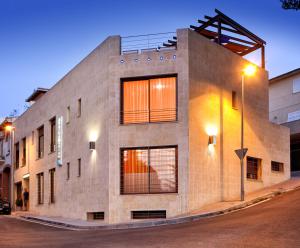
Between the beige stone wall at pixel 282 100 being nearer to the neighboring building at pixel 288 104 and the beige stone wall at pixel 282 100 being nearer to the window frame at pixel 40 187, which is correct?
the neighboring building at pixel 288 104

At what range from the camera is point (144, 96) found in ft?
90.1

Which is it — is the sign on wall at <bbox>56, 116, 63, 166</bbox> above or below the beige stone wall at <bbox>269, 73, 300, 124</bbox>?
below

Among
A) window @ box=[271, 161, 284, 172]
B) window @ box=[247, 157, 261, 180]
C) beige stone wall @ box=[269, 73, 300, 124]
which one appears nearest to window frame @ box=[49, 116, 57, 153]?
window @ box=[247, 157, 261, 180]

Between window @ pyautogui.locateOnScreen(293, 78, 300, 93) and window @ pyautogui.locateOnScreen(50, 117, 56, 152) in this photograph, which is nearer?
window @ pyautogui.locateOnScreen(50, 117, 56, 152)

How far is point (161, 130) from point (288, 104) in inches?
863

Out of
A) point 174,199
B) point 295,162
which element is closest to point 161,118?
point 174,199

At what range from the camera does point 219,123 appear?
2834 cm

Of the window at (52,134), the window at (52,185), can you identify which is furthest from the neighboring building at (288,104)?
the window at (52,185)

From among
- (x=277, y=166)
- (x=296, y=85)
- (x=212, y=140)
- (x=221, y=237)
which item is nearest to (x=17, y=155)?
(x=296, y=85)

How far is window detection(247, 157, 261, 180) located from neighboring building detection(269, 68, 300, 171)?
13337 millimetres

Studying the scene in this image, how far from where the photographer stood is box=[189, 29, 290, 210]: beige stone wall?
2670 cm

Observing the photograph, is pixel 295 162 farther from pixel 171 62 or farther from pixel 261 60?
pixel 171 62

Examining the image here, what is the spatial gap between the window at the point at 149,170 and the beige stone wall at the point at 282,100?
2127cm

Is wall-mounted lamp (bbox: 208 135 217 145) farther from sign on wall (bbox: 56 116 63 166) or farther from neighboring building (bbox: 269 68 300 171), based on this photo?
neighboring building (bbox: 269 68 300 171)
